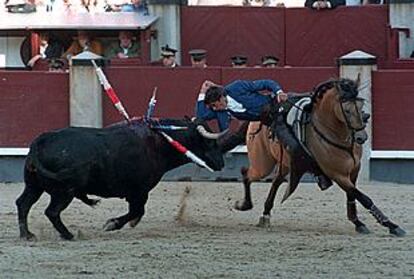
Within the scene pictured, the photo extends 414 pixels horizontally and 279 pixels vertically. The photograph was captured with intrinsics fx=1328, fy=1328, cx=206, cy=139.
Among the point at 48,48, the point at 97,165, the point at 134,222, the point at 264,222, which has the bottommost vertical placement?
the point at 264,222

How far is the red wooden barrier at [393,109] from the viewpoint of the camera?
14.8 m

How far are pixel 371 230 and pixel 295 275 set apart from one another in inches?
103

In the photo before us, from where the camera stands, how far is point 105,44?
58.1ft

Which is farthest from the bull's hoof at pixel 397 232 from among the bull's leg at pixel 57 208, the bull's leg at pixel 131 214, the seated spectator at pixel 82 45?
A: the seated spectator at pixel 82 45

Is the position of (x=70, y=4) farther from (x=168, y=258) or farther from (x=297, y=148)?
(x=168, y=258)

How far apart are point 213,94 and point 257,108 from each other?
0.37 meters

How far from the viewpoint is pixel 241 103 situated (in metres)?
10.4

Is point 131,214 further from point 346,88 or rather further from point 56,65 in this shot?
point 56,65

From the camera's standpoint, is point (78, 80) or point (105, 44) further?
point (105, 44)

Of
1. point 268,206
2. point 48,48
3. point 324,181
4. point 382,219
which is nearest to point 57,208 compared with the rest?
point 268,206

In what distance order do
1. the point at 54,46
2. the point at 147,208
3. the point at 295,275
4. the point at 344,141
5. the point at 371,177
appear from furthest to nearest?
the point at 54,46 → the point at 371,177 → the point at 147,208 → the point at 344,141 → the point at 295,275

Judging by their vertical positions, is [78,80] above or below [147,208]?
above

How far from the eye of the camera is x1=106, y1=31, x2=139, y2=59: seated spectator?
17344 millimetres

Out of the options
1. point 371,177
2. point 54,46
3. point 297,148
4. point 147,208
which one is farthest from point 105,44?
point 297,148
